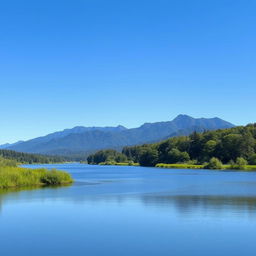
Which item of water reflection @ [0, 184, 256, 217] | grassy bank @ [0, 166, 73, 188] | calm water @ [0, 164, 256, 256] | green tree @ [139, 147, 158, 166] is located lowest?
calm water @ [0, 164, 256, 256]

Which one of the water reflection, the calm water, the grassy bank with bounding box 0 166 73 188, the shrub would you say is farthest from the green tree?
the calm water

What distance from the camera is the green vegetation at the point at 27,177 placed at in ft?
166

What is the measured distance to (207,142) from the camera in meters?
140

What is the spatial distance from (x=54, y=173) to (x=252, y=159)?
265ft

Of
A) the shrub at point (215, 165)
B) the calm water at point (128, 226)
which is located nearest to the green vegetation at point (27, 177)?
the calm water at point (128, 226)

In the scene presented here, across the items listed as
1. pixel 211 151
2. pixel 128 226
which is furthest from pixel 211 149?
pixel 128 226

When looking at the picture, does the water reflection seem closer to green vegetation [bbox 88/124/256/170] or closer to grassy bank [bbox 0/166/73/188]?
grassy bank [bbox 0/166/73/188]

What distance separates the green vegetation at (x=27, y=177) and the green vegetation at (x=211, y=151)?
70.0 m

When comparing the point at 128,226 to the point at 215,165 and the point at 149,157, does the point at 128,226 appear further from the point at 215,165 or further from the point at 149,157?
the point at 149,157

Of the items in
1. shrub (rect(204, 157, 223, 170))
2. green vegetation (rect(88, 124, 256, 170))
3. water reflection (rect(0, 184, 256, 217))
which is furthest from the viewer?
green vegetation (rect(88, 124, 256, 170))

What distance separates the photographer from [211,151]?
138 meters

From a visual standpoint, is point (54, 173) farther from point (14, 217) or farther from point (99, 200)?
point (14, 217)

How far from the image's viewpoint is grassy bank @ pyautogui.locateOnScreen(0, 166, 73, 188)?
50438mm

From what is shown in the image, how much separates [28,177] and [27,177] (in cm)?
18
